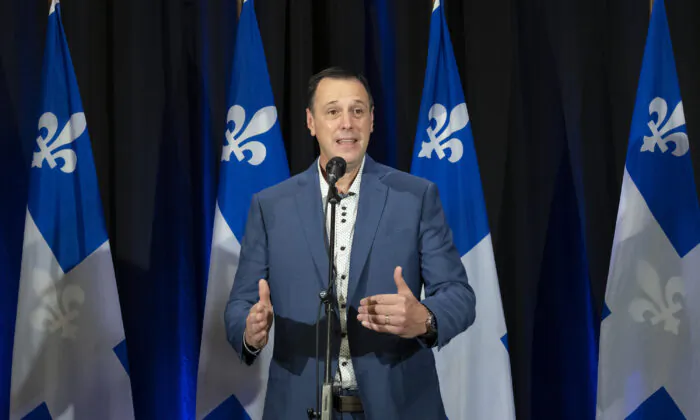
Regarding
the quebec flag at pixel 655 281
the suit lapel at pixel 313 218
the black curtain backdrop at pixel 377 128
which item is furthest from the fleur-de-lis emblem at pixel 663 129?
the suit lapel at pixel 313 218

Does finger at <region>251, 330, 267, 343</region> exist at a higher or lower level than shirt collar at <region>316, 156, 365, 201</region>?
lower

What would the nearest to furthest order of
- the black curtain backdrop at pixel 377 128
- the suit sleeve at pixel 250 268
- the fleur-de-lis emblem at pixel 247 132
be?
the suit sleeve at pixel 250 268
the fleur-de-lis emblem at pixel 247 132
the black curtain backdrop at pixel 377 128

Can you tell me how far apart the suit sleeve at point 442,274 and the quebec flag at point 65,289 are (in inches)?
79.0

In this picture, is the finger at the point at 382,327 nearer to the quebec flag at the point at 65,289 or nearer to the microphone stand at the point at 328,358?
the microphone stand at the point at 328,358

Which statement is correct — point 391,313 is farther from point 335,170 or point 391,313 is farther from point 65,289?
point 65,289

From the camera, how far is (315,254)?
2.06 m

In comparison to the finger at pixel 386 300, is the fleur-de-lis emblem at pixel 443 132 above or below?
above

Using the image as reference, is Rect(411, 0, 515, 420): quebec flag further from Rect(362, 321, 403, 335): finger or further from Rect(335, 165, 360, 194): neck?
Rect(362, 321, 403, 335): finger

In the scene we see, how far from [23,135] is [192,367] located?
4.90 ft

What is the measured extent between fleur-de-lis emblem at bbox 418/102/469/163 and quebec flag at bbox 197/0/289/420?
0.71 meters

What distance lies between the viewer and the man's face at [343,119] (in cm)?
229

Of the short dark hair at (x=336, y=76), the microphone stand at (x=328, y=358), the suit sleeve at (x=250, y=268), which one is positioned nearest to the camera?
the microphone stand at (x=328, y=358)

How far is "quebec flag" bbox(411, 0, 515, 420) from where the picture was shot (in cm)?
361

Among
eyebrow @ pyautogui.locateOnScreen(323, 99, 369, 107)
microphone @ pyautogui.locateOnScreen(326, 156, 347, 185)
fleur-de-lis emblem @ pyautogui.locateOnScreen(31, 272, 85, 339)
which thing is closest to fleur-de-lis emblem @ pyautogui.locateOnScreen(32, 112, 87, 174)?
fleur-de-lis emblem @ pyautogui.locateOnScreen(31, 272, 85, 339)
